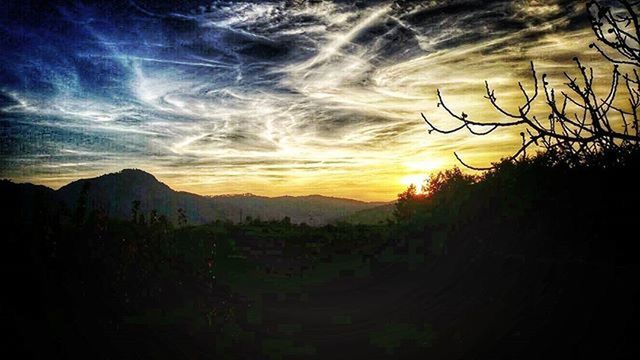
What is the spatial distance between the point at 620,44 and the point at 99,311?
29.3 feet

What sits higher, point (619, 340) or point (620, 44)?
point (620, 44)

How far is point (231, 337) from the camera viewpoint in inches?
326

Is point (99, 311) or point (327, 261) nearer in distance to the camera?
point (99, 311)

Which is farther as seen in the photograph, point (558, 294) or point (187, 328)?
point (187, 328)

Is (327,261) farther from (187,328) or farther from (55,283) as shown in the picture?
(55,283)

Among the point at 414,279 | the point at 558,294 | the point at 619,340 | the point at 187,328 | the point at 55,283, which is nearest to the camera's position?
the point at 619,340

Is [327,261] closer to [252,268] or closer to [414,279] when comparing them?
[252,268]

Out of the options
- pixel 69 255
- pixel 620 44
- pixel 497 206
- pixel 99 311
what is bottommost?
pixel 99 311

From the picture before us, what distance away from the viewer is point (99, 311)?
795cm

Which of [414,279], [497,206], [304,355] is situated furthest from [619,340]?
[414,279]

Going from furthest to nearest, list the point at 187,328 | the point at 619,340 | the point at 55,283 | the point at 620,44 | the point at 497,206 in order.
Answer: the point at 497,206 → the point at 187,328 → the point at 55,283 → the point at 619,340 → the point at 620,44

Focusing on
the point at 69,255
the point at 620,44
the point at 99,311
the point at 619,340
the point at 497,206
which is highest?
the point at 620,44

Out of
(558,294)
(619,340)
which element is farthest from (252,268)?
(619,340)

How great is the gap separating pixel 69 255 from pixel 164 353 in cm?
287
